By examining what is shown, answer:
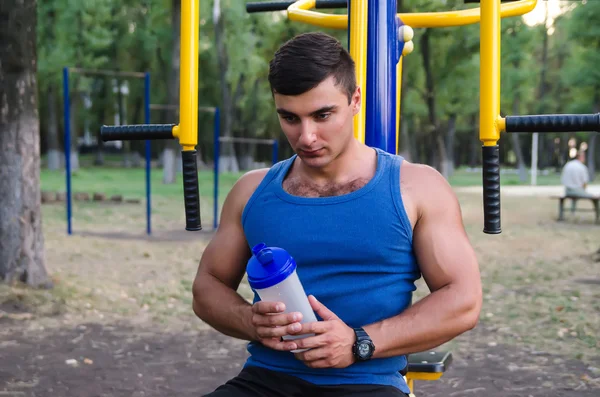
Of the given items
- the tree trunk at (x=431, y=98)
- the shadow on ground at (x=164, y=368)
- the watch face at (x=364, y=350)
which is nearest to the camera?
the watch face at (x=364, y=350)

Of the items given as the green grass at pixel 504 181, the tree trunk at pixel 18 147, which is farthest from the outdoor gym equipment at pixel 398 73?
the green grass at pixel 504 181

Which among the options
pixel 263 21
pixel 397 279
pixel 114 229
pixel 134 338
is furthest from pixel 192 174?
pixel 263 21

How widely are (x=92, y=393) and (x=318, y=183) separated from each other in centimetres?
235

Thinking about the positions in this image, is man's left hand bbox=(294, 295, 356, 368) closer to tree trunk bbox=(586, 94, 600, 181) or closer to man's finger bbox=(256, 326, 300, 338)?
man's finger bbox=(256, 326, 300, 338)

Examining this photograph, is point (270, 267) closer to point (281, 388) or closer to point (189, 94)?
point (281, 388)

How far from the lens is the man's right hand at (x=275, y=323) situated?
1.70 m

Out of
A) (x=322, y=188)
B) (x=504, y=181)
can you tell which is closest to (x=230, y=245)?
(x=322, y=188)

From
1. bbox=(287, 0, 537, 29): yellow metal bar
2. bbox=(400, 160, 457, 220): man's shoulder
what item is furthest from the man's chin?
bbox=(287, 0, 537, 29): yellow metal bar

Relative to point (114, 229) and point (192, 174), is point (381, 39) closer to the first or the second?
point (192, 174)

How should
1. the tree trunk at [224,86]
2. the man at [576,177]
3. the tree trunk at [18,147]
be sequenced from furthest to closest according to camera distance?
Result: 1. the tree trunk at [224,86]
2. the man at [576,177]
3. the tree trunk at [18,147]

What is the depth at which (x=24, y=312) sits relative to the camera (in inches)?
209

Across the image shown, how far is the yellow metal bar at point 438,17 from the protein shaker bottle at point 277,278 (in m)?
1.22

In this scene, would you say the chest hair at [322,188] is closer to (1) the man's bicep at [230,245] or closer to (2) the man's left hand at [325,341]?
(1) the man's bicep at [230,245]

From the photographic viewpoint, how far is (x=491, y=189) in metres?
1.93
